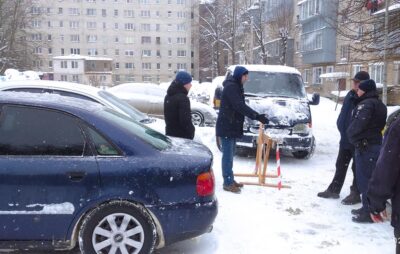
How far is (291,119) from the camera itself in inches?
330

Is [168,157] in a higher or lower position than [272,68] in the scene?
lower

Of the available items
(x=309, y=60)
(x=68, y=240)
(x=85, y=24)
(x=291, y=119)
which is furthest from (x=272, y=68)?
(x=85, y=24)

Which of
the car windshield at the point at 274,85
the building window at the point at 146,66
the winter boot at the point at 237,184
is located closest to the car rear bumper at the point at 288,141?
the car windshield at the point at 274,85

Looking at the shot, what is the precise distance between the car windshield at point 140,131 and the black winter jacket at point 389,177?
6.54 feet

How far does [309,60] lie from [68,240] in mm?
37740

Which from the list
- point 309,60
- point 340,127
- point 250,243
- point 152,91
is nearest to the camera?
point 250,243

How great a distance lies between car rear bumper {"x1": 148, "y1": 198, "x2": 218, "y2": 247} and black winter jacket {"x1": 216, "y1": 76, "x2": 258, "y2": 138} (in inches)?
93.9

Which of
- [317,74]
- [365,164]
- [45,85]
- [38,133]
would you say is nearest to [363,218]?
[365,164]

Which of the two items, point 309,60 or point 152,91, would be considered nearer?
point 152,91

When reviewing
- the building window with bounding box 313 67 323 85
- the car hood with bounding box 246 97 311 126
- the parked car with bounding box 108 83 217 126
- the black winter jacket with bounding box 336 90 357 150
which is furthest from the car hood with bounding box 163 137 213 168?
the building window with bounding box 313 67 323 85

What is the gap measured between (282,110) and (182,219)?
4987 mm

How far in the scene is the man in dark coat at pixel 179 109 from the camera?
19.0 ft

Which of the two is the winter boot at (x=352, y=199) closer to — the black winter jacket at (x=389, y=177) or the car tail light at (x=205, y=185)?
the car tail light at (x=205, y=185)

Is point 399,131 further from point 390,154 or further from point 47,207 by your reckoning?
point 47,207
